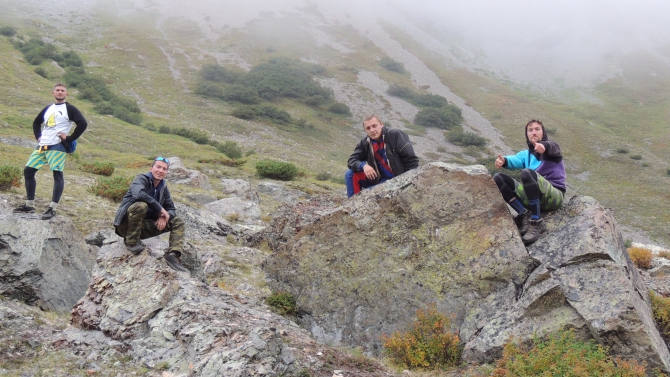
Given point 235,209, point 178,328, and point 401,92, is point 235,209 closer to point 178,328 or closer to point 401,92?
point 178,328

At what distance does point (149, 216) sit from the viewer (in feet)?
24.1

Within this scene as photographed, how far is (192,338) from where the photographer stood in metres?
5.34

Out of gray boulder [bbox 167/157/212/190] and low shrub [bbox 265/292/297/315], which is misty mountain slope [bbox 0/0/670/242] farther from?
low shrub [bbox 265/292/297/315]

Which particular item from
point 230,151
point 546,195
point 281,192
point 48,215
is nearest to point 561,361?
point 546,195

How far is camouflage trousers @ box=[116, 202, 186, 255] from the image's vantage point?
6938mm

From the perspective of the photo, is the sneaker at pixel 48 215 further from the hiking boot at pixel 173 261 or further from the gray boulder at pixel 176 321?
the hiking boot at pixel 173 261

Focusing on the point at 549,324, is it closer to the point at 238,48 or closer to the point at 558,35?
the point at 238,48

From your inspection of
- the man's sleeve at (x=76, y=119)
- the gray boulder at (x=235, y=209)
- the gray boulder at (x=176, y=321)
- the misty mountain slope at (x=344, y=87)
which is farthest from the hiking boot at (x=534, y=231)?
the misty mountain slope at (x=344, y=87)

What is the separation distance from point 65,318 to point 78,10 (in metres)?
116

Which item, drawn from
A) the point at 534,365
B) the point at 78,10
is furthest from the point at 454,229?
the point at 78,10

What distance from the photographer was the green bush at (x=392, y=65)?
98250mm

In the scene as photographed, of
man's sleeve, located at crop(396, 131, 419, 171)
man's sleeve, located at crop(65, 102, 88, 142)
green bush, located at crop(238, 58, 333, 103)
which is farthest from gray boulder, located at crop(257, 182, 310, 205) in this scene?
green bush, located at crop(238, 58, 333, 103)

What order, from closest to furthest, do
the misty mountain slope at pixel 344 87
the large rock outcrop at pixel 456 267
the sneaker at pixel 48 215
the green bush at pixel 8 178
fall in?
the large rock outcrop at pixel 456 267 < the sneaker at pixel 48 215 < the green bush at pixel 8 178 < the misty mountain slope at pixel 344 87

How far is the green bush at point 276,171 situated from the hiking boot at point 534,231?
22607mm
